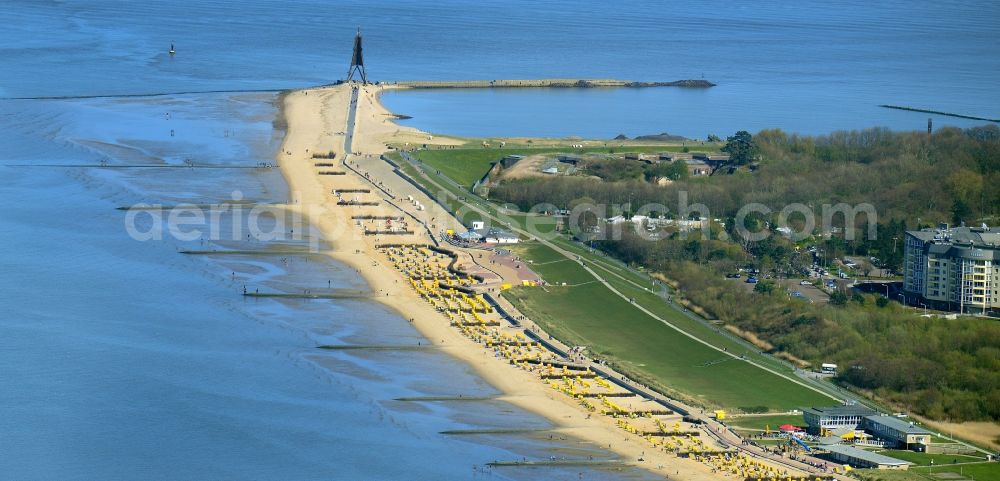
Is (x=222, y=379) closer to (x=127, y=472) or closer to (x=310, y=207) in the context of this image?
(x=127, y=472)

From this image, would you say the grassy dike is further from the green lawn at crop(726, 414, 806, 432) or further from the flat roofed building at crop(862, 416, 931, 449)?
the flat roofed building at crop(862, 416, 931, 449)

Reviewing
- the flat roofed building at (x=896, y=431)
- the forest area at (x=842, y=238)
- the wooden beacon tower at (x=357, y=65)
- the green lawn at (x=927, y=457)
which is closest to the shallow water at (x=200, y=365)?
the green lawn at (x=927, y=457)

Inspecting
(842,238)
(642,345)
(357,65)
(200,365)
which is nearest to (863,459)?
(642,345)

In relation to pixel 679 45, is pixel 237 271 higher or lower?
lower

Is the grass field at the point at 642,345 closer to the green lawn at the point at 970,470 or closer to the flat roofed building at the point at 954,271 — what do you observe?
the green lawn at the point at 970,470

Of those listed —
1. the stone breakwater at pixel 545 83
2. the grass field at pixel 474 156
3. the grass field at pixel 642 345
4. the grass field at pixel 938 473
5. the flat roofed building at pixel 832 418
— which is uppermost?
the stone breakwater at pixel 545 83

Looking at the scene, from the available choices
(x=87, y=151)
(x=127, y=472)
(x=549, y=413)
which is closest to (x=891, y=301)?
(x=549, y=413)
